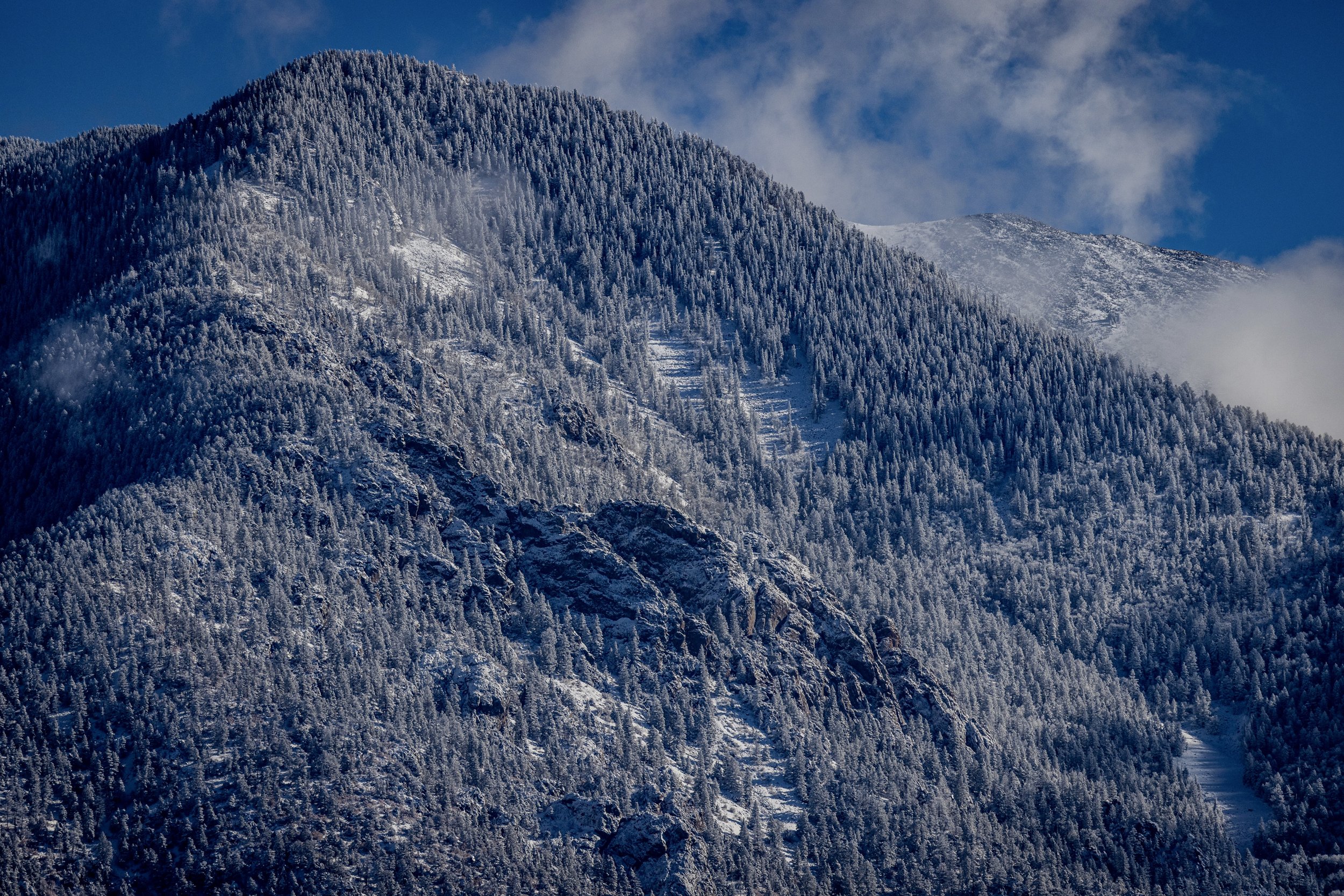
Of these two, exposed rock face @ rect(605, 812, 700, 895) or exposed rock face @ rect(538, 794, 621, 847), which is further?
exposed rock face @ rect(538, 794, 621, 847)

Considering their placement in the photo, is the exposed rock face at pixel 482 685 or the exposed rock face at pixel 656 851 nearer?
the exposed rock face at pixel 656 851

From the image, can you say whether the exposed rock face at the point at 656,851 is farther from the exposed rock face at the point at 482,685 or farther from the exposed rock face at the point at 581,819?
the exposed rock face at the point at 482,685

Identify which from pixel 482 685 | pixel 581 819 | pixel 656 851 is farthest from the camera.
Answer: pixel 482 685

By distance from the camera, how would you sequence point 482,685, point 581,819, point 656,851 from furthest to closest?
point 482,685 < point 581,819 < point 656,851

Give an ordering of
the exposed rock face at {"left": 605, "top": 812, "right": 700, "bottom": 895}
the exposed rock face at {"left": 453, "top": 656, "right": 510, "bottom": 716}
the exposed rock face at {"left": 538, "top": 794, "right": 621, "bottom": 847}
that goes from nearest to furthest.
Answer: the exposed rock face at {"left": 605, "top": 812, "right": 700, "bottom": 895}
the exposed rock face at {"left": 538, "top": 794, "right": 621, "bottom": 847}
the exposed rock face at {"left": 453, "top": 656, "right": 510, "bottom": 716}

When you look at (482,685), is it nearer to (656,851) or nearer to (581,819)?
(581,819)

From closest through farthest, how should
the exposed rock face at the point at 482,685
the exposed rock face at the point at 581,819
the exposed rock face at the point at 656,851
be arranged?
the exposed rock face at the point at 656,851 < the exposed rock face at the point at 581,819 < the exposed rock face at the point at 482,685

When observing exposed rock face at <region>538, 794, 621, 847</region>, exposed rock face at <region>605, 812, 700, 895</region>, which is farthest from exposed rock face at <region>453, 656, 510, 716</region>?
exposed rock face at <region>605, 812, 700, 895</region>

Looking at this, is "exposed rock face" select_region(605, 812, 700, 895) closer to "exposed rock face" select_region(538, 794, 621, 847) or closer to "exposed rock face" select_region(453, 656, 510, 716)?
"exposed rock face" select_region(538, 794, 621, 847)

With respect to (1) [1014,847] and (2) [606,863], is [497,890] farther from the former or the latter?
(1) [1014,847]

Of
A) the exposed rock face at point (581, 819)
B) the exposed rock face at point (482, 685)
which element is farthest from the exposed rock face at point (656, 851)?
the exposed rock face at point (482, 685)

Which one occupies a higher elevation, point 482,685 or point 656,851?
point 482,685

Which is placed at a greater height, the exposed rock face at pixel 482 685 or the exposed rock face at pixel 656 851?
the exposed rock face at pixel 482 685

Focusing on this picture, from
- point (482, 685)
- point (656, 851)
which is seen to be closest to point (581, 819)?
point (656, 851)
